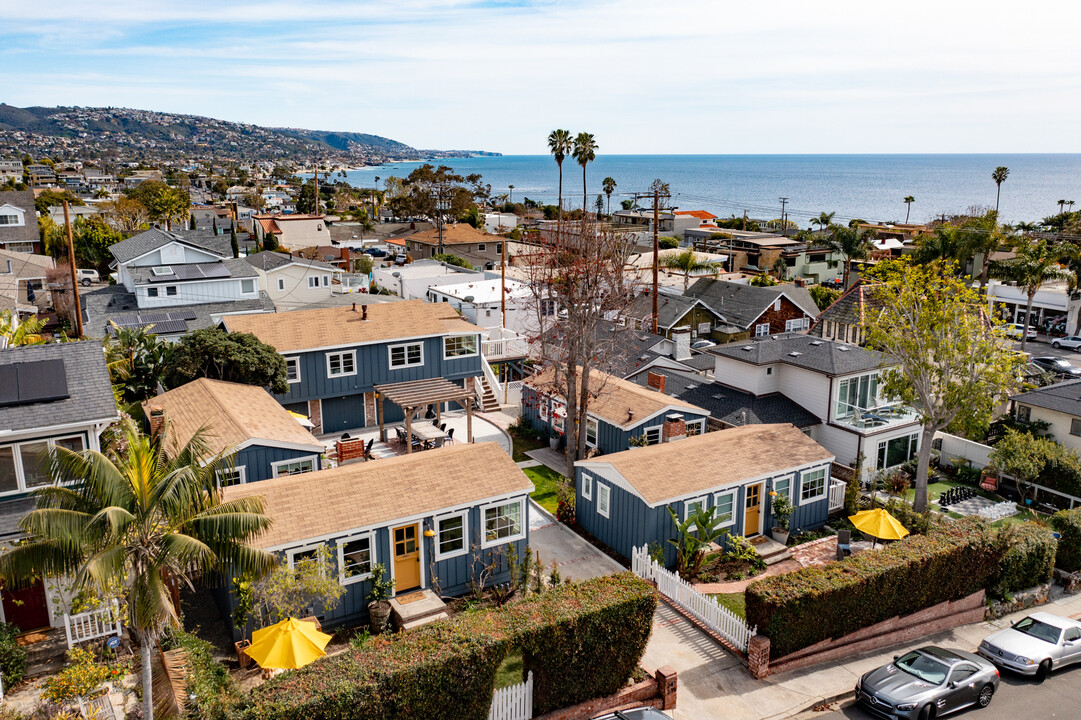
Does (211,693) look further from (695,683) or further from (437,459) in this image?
(695,683)

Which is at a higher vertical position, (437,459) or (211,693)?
(437,459)

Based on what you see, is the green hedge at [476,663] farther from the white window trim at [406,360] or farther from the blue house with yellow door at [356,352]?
the white window trim at [406,360]

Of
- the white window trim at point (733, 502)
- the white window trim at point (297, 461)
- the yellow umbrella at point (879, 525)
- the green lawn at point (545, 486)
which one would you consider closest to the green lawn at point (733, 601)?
the white window trim at point (733, 502)

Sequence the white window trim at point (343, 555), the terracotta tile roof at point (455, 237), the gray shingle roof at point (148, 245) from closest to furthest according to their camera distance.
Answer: the white window trim at point (343, 555) < the gray shingle roof at point (148, 245) < the terracotta tile roof at point (455, 237)

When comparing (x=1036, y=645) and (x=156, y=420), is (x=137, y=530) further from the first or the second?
(x=1036, y=645)

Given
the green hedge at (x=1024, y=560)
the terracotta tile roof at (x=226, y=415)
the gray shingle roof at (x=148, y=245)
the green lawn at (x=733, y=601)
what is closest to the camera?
the green lawn at (x=733, y=601)

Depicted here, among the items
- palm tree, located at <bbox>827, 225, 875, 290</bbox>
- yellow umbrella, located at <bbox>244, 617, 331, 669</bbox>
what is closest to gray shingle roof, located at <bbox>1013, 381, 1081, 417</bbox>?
yellow umbrella, located at <bbox>244, 617, 331, 669</bbox>

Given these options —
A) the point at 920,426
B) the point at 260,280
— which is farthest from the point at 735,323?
the point at 260,280
